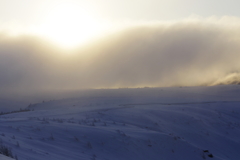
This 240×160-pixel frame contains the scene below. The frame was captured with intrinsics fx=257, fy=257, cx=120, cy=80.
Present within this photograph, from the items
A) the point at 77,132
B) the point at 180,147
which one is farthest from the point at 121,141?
the point at 180,147

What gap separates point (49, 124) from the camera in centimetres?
1042

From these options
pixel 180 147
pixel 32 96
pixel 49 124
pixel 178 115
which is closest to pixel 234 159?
pixel 180 147

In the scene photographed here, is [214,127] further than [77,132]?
Yes

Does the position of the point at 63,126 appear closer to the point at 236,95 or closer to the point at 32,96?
the point at 236,95

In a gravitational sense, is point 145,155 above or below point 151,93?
below

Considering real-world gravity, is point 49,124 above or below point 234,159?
above

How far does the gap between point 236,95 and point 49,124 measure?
21932mm

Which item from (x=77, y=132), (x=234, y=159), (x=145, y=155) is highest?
(x=77, y=132)

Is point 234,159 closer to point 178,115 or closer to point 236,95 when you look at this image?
point 178,115

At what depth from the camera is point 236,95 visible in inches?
1045

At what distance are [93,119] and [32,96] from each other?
26.7 meters

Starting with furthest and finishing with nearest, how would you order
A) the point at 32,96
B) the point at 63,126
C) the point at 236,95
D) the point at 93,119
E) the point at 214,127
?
the point at 32,96
the point at 236,95
the point at 214,127
the point at 93,119
the point at 63,126

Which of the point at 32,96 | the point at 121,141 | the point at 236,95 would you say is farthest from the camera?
the point at 32,96

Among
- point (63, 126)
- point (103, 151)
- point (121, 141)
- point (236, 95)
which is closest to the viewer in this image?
point (103, 151)
